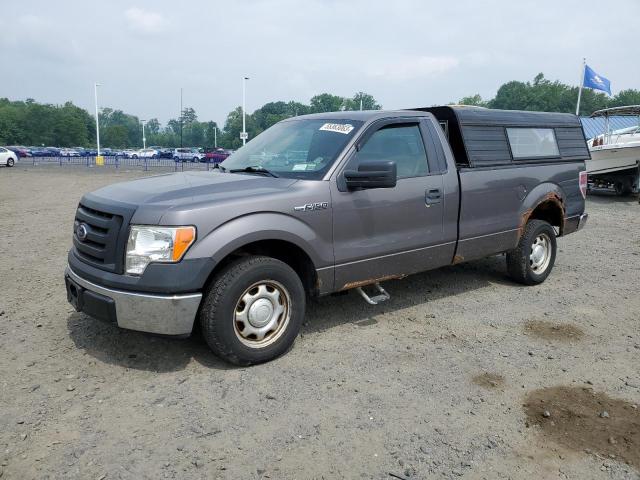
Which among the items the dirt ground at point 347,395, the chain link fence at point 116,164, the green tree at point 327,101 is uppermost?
the green tree at point 327,101

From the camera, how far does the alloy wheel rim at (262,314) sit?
3.71 meters

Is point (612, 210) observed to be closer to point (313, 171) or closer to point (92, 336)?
point (313, 171)

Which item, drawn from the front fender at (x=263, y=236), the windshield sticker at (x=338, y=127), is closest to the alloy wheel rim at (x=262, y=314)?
the front fender at (x=263, y=236)

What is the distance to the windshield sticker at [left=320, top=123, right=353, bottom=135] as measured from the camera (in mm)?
4414

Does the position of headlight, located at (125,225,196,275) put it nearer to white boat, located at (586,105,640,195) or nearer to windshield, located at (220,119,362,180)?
windshield, located at (220,119,362,180)

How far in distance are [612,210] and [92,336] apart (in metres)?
12.9

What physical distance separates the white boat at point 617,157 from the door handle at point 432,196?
37.0 feet

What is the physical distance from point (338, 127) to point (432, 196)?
3.49ft

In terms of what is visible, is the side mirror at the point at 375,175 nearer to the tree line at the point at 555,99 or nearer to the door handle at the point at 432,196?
the door handle at the point at 432,196

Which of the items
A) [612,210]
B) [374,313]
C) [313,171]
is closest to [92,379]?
[313,171]

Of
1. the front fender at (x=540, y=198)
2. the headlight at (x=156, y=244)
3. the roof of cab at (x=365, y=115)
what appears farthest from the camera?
the front fender at (x=540, y=198)

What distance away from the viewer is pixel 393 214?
174 inches

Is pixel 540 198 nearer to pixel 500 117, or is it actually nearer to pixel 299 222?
pixel 500 117

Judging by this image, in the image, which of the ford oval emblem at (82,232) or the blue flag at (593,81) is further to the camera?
the blue flag at (593,81)
